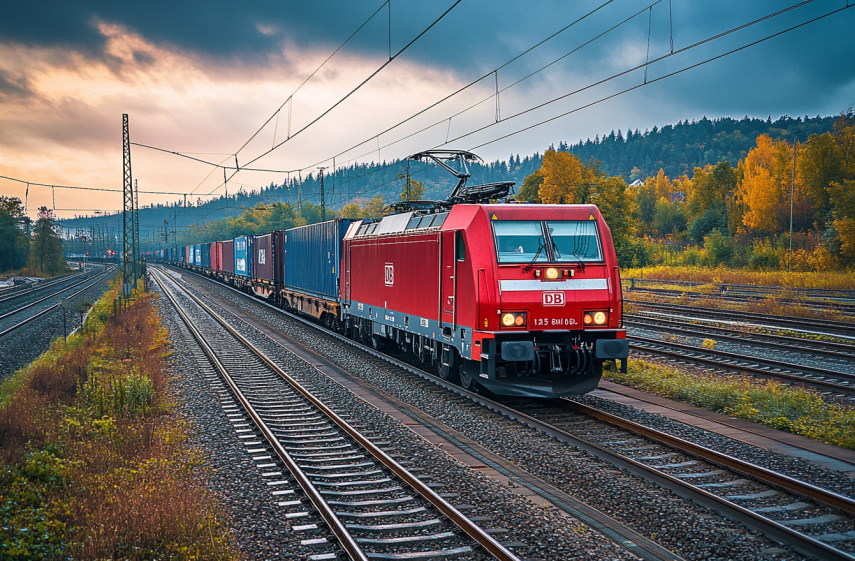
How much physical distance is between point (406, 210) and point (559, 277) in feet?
22.2

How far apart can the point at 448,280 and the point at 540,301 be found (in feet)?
6.74

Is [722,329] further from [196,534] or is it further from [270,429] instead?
[196,534]

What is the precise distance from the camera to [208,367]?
49.0 ft

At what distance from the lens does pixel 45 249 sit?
3100 inches

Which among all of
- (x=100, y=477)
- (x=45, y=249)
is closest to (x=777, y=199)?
(x=100, y=477)

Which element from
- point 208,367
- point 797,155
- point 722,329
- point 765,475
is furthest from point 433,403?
point 797,155

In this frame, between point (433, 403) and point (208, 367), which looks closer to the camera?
point (433, 403)

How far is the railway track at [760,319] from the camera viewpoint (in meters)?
19.4

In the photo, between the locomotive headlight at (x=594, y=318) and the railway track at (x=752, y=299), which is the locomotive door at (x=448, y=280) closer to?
the locomotive headlight at (x=594, y=318)

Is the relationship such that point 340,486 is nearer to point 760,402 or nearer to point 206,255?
point 760,402

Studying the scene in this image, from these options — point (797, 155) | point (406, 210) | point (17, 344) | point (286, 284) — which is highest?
point (797, 155)

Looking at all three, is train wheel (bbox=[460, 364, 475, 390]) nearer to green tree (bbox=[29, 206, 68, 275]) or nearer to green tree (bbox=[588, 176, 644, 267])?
green tree (bbox=[588, 176, 644, 267])

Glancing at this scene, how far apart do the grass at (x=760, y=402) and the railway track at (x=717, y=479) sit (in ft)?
7.44

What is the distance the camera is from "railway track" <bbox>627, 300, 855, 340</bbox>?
19377 mm
